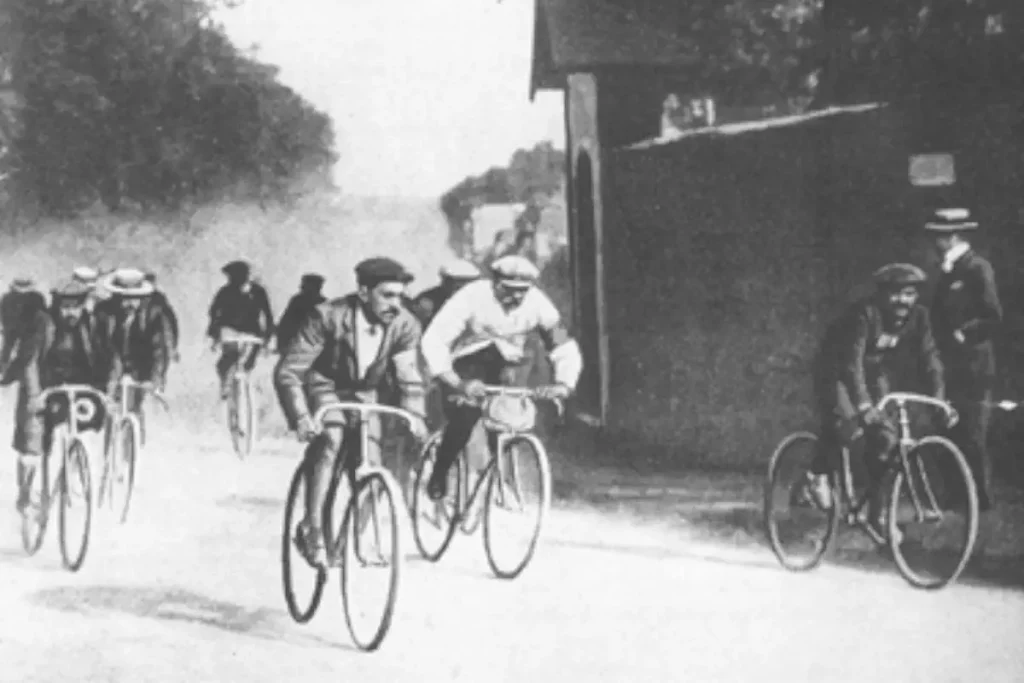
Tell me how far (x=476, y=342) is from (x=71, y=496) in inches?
53.2

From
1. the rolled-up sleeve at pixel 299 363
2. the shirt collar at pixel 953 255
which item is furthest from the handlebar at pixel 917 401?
the rolled-up sleeve at pixel 299 363

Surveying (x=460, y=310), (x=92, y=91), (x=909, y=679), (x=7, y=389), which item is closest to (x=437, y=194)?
(x=460, y=310)

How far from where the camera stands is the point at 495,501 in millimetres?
4527

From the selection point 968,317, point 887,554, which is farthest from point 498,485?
point 968,317

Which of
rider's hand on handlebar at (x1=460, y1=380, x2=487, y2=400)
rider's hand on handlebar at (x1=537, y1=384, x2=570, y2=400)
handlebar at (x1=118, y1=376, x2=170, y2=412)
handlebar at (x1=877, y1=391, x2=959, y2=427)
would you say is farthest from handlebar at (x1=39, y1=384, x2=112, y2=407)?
handlebar at (x1=877, y1=391, x2=959, y2=427)

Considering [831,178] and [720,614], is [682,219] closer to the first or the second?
[831,178]

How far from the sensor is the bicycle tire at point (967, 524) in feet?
14.1

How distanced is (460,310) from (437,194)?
0.36 meters

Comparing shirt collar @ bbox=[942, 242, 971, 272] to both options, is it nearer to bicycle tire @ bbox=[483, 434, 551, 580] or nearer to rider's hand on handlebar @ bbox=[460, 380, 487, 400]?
bicycle tire @ bbox=[483, 434, 551, 580]

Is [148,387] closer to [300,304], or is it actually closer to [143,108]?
[300,304]

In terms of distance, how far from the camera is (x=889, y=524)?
14.4 ft

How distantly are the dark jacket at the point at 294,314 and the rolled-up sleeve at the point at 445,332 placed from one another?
0.33 meters

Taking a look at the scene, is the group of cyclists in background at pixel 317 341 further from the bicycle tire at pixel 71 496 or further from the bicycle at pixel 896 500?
the bicycle at pixel 896 500

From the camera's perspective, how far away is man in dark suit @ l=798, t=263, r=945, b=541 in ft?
14.7
